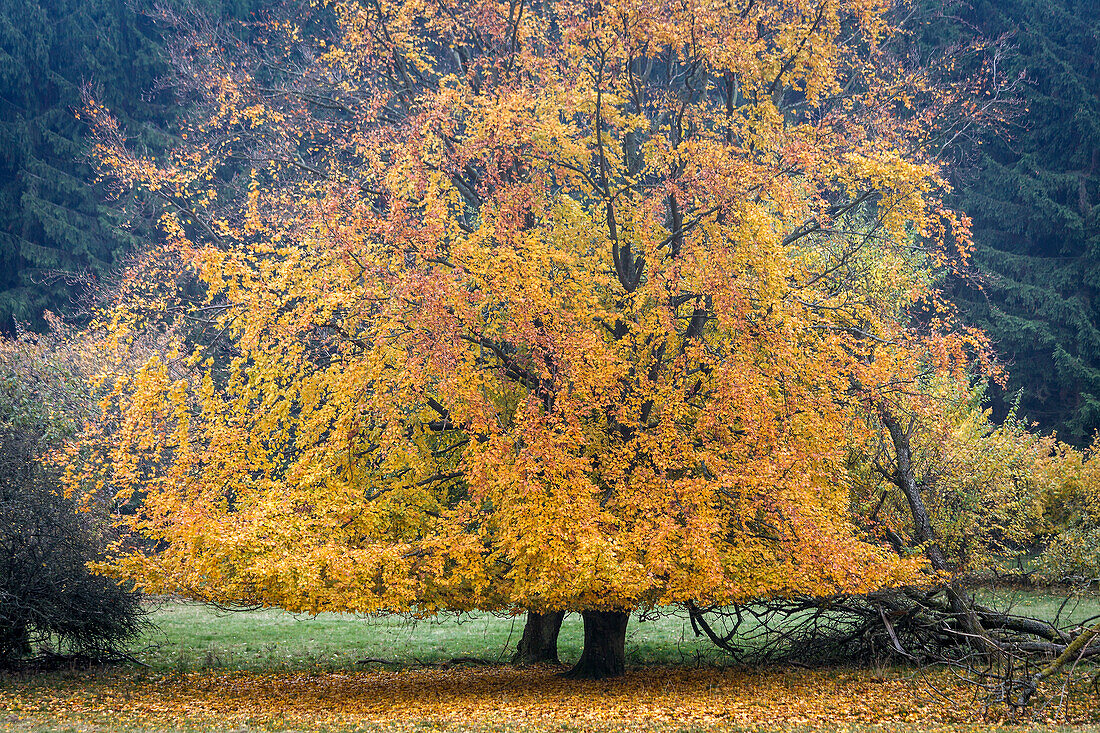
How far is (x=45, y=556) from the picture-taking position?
573 inches

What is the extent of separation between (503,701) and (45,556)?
8149 mm

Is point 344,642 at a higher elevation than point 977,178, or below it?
below

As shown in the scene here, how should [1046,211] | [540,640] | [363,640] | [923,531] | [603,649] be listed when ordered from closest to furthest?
[603,649] → [923,531] → [540,640] → [363,640] → [1046,211]

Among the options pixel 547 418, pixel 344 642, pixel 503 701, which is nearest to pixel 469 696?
pixel 503 701

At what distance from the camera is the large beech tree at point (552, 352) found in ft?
40.9

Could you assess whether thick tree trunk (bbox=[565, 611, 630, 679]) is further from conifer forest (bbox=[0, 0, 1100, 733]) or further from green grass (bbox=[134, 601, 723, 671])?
green grass (bbox=[134, 601, 723, 671])

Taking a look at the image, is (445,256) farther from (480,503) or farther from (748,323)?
(748,323)

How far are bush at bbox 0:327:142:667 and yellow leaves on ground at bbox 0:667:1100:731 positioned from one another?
105cm

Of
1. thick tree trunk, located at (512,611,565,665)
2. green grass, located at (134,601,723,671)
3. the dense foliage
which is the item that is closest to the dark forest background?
the dense foliage

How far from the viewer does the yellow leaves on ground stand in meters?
11.2

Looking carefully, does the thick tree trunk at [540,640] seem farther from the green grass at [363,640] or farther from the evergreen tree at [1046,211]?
the evergreen tree at [1046,211]

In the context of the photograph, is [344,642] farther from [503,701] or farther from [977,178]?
[977,178]

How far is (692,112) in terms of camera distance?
51.5ft

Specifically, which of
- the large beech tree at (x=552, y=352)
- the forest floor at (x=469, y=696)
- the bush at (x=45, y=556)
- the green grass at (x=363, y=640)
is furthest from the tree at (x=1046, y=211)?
the bush at (x=45, y=556)
